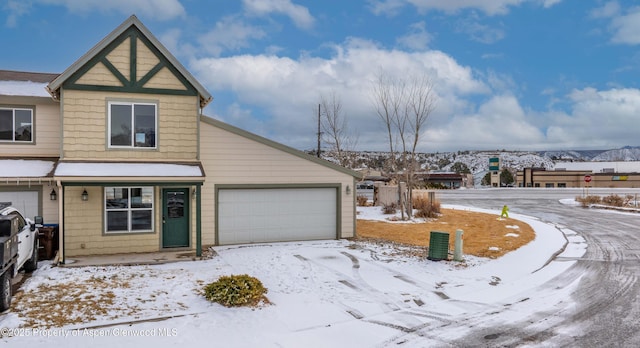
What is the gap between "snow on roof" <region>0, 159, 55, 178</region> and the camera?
1325 cm

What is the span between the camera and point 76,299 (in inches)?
358

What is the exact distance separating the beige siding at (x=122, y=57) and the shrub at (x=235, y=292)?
314 inches

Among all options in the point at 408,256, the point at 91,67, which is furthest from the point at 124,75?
the point at 408,256

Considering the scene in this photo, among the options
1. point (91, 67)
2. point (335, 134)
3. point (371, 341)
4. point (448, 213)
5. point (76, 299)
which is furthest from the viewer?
point (335, 134)

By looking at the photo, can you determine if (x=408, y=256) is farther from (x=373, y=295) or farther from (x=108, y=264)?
(x=108, y=264)

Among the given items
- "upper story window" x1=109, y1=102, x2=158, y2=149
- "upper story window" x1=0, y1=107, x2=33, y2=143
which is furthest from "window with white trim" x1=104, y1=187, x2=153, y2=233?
"upper story window" x1=0, y1=107, x2=33, y2=143

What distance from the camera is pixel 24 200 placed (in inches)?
559

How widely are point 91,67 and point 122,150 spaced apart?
2671 millimetres

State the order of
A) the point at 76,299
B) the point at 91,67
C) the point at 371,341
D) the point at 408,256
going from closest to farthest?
the point at 371,341 < the point at 76,299 < the point at 91,67 < the point at 408,256

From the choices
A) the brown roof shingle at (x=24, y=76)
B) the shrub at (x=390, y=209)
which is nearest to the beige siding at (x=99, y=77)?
the brown roof shingle at (x=24, y=76)

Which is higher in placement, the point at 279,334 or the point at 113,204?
the point at 113,204

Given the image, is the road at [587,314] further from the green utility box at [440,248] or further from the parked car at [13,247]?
the parked car at [13,247]

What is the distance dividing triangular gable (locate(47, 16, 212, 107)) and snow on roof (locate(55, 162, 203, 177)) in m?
2.34

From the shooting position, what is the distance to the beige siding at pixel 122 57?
44.7ft
